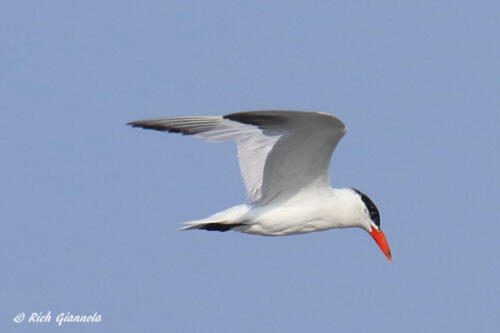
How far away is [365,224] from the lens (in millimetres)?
10672

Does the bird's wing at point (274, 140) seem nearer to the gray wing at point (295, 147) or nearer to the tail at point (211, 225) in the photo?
the gray wing at point (295, 147)

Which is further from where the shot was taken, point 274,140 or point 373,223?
point 373,223

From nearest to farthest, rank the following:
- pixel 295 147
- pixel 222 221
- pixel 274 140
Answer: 1. pixel 295 147
2. pixel 274 140
3. pixel 222 221

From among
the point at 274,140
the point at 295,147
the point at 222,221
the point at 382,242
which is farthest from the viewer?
the point at 382,242

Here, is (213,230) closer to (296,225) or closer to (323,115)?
(296,225)

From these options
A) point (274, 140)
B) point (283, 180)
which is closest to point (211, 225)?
point (283, 180)

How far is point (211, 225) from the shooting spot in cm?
998

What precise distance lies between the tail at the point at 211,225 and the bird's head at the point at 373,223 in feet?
4.87

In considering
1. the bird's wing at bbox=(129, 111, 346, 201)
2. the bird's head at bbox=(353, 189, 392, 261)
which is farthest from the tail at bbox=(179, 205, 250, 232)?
the bird's head at bbox=(353, 189, 392, 261)

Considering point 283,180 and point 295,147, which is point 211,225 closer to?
point 283,180

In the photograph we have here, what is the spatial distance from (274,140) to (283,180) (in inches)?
19.6

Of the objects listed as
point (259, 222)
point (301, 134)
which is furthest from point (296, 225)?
point (301, 134)

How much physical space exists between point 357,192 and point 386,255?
0.87 metres

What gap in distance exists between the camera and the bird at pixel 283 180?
30.7ft
